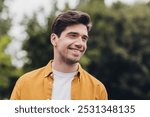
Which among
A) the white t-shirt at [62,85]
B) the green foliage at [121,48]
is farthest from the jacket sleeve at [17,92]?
the green foliage at [121,48]

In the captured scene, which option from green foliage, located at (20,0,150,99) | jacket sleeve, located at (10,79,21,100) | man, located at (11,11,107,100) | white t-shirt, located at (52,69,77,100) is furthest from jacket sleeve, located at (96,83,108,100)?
green foliage, located at (20,0,150,99)

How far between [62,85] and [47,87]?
0.08m

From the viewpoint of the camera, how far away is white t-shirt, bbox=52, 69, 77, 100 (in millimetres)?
3822

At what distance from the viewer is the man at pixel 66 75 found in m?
3.78

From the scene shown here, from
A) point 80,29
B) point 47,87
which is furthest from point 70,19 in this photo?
point 47,87

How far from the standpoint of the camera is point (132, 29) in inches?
902

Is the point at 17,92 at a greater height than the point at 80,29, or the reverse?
the point at 80,29

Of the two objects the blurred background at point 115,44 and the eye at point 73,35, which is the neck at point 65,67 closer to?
the eye at point 73,35

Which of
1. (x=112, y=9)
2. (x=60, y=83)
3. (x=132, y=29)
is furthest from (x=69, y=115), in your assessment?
(x=112, y=9)

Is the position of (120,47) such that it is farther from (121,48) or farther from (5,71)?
(5,71)

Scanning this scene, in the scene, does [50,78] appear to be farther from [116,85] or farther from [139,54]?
[139,54]

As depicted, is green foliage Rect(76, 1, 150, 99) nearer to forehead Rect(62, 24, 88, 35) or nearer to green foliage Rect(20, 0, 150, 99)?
green foliage Rect(20, 0, 150, 99)

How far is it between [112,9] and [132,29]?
1.83 meters

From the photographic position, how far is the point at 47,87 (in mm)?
3811
